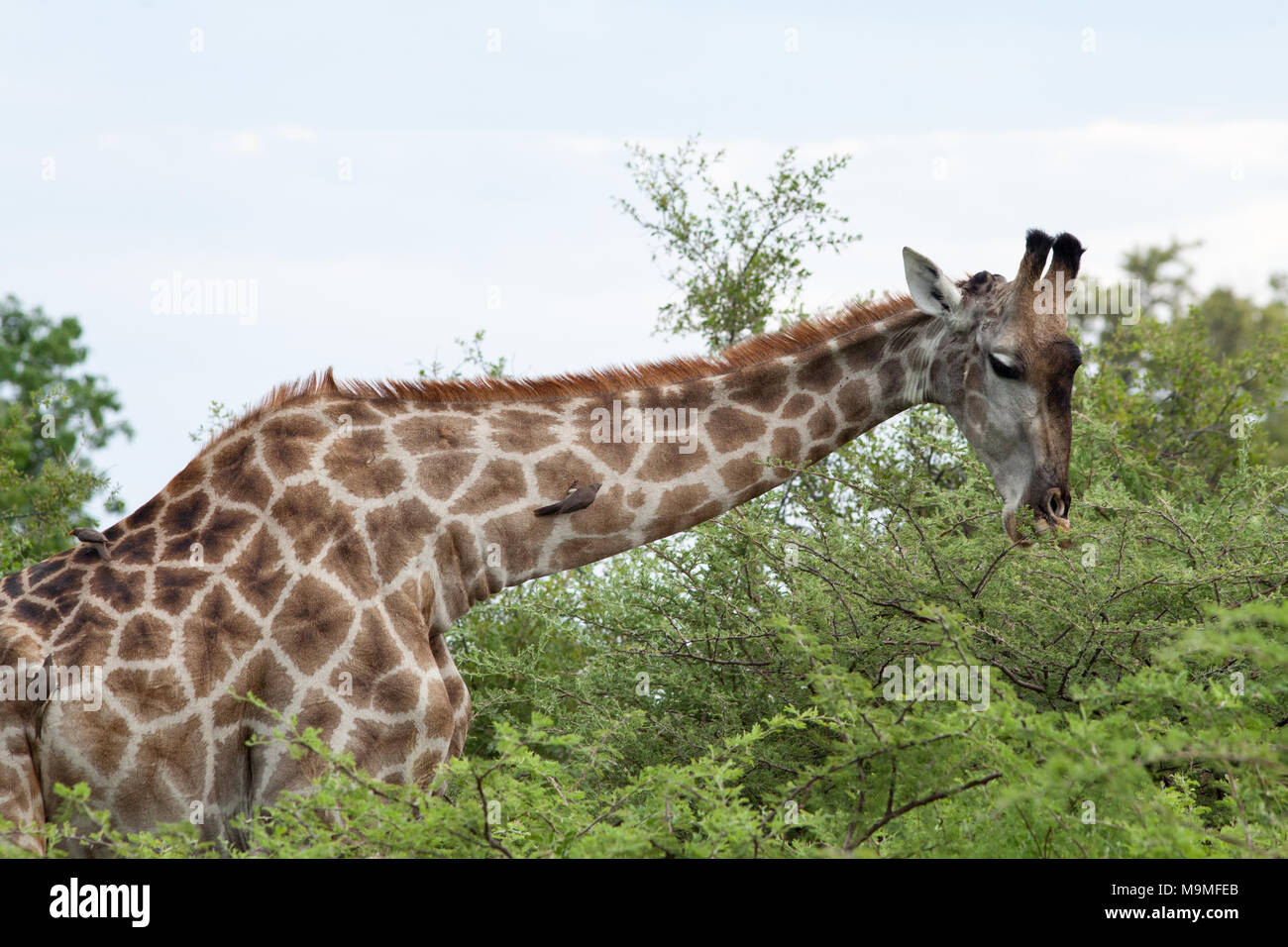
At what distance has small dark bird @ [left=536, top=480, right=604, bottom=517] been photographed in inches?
217

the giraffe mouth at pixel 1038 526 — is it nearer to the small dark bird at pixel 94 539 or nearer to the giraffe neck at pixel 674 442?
the giraffe neck at pixel 674 442

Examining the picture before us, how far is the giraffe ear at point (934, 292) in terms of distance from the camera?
231 inches

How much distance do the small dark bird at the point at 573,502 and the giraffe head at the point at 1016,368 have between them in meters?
1.70

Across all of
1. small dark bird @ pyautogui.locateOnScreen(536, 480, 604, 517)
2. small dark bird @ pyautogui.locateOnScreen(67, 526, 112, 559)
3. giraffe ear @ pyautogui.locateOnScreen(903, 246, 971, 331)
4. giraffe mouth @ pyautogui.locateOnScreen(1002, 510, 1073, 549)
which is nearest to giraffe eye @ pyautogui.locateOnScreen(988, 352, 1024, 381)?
giraffe ear @ pyautogui.locateOnScreen(903, 246, 971, 331)

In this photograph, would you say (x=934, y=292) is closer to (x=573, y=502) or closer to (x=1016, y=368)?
(x=1016, y=368)

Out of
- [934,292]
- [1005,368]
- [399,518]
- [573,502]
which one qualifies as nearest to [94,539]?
[399,518]

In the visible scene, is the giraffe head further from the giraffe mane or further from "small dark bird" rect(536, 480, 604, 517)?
"small dark bird" rect(536, 480, 604, 517)

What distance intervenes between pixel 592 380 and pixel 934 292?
165 cm

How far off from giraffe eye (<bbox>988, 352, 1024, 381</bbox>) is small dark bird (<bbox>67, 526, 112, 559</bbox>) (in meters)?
3.93

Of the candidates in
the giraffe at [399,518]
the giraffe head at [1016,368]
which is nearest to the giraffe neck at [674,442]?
the giraffe at [399,518]
